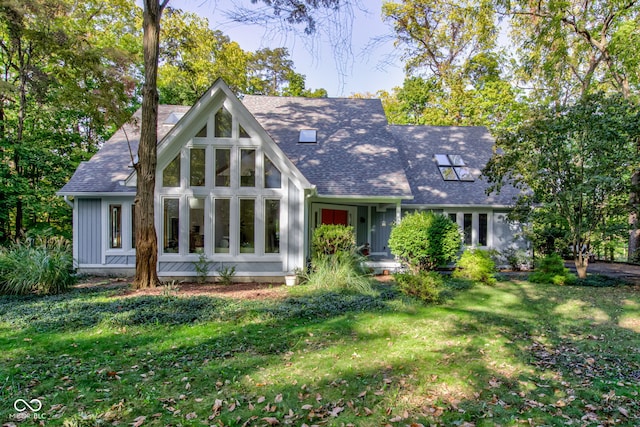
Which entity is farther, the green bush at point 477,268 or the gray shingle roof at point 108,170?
the gray shingle roof at point 108,170

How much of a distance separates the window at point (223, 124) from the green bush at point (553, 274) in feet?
31.9

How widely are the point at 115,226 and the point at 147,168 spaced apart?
12.9 feet

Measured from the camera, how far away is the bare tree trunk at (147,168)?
7941 mm

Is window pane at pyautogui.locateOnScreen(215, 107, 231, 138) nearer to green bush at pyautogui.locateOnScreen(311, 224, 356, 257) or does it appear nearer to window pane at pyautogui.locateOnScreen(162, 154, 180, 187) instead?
window pane at pyautogui.locateOnScreen(162, 154, 180, 187)

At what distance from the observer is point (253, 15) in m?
5.61

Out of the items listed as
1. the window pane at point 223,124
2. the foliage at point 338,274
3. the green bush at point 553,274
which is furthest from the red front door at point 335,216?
the green bush at point 553,274

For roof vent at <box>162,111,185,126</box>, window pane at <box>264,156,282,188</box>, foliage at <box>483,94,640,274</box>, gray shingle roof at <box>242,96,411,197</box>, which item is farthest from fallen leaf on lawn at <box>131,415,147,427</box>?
roof vent at <box>162,111,185,126</box>

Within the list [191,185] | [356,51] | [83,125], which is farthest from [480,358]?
[83,125]

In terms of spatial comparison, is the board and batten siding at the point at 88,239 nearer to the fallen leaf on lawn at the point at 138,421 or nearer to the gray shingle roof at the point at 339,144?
the gray shingle roof at the point at 339,144

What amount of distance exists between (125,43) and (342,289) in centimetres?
1918

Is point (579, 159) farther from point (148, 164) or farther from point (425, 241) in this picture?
point (148, 164)

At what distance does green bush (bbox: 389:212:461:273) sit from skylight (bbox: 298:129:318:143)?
530 centimetres

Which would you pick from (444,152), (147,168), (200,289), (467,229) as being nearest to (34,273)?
(147,168)

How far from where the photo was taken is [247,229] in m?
9.44
